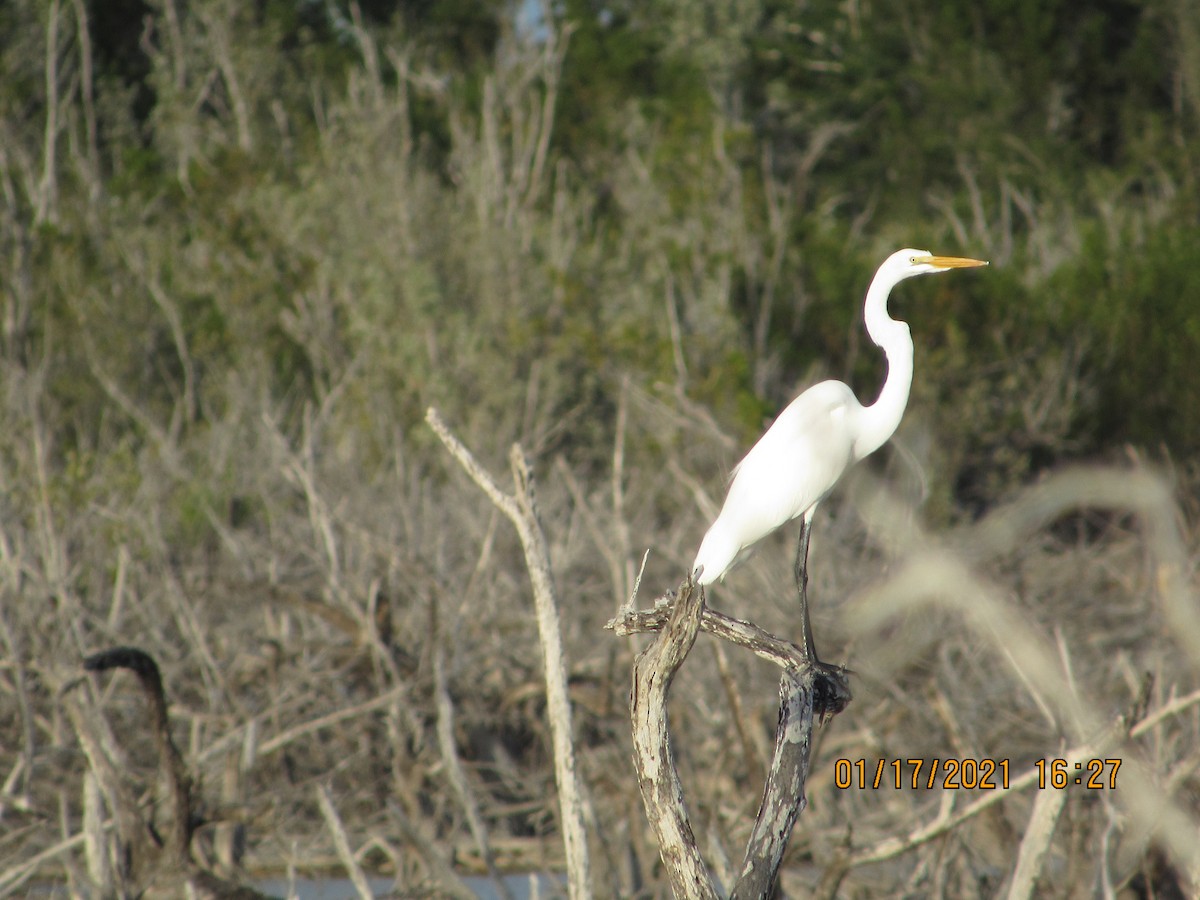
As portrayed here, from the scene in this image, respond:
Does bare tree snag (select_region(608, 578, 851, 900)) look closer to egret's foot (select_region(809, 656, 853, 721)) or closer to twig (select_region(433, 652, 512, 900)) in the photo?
egret's foot (select_region(809, 656, 853, 721))

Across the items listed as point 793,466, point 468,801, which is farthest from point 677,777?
point 468,801

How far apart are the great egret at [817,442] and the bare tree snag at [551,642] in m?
0.44

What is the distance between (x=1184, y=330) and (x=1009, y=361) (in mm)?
1818

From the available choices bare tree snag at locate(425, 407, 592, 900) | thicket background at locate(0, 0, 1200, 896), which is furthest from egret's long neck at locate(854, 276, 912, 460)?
thicket background at locate(0, 0, 1200, 896)

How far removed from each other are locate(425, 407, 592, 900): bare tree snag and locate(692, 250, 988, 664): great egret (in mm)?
440

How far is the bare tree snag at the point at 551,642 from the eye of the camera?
3375 millimetres

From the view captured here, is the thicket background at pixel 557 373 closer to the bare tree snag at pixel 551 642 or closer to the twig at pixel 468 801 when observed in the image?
the twig at pixel 468 801

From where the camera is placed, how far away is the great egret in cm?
314

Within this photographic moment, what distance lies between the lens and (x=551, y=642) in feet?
11.3

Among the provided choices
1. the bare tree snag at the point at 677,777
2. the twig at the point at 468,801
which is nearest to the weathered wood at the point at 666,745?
the bare tree snag at the point at 677,777

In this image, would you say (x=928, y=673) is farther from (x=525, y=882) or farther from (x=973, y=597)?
(x=973, y=597)

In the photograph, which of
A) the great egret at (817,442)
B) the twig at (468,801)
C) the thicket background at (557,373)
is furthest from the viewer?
the thicket background at (557,373)

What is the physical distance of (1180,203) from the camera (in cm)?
1633
